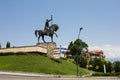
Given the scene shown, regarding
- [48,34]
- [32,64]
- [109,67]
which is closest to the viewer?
[32,64]

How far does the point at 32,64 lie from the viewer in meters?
58.1

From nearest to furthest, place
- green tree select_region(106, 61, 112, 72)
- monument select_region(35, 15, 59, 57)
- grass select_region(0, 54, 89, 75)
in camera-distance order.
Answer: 1. grass select_region(0, 54, 89, 75)
2. monument select_region(35, 15, 59, 57)
3. green tree select_region(106, 61, 112, 72)

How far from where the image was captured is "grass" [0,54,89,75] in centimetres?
5456

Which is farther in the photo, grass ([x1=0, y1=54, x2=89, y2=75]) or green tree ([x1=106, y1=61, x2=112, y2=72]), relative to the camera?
green tree ([x1=106, y1=61, x2=112, y2=72])

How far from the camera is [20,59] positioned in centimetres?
6150

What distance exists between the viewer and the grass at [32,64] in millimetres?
54562

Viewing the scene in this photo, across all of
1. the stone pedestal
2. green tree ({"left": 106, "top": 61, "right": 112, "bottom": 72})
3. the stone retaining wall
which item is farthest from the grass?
green tree ({"left": 106, "top": 61, "right": 112, "bottom": 72})

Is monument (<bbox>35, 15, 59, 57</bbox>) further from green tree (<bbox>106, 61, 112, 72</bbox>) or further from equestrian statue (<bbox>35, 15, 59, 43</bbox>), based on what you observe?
green tree (<bbox>106, 61, 112, 72</bbox>)

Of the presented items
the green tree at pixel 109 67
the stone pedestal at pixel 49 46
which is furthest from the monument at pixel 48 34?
the green tree at pixel 109 67

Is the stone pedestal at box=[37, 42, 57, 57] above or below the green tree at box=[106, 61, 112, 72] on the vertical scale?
above

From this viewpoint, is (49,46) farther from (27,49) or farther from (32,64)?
(32,64)

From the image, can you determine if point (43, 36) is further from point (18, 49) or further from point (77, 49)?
point (77, 49)

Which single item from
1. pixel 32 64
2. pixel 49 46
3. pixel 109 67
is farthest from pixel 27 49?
pixel 109 67

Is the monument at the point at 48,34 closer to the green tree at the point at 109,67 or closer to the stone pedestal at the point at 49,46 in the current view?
the stone pedestal at the point at 49,46
